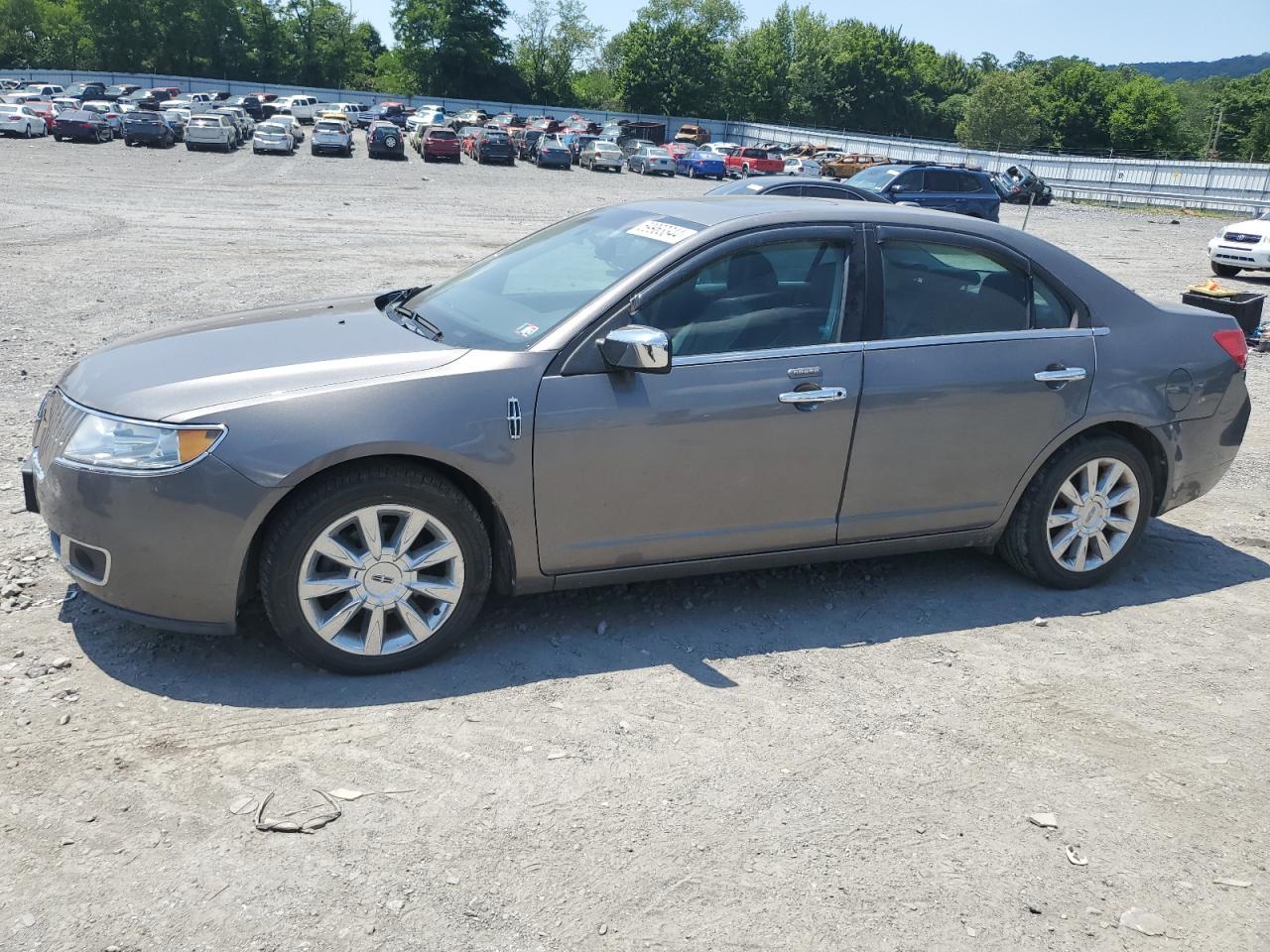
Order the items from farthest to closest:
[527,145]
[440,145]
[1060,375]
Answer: [527,145] → [440,145] → [1060,375]

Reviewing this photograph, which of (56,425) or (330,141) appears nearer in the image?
(56,425)

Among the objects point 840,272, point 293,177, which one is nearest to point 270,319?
point 840,272

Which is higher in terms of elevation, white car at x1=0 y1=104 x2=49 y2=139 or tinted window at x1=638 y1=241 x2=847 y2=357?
white car at x1=0 y1=104 x2=49 y2=139

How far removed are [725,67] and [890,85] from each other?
60.5 feet

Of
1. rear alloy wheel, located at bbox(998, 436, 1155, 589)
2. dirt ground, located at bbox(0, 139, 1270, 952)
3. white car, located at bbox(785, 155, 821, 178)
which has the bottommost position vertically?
dirt ground, located at bbox(0, 139, 1270, 952)

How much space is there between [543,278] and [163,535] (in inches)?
72.4

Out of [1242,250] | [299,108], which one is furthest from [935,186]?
[299,108]

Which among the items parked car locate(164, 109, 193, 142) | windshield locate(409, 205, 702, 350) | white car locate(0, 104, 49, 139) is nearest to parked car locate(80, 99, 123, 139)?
parked car locate(164, 109, 193, 142)

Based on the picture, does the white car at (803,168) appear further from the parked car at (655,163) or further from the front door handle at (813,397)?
the front door handle at (813,397)

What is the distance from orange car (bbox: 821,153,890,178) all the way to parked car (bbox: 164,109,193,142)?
89.7 ft

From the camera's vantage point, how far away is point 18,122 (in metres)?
42.7

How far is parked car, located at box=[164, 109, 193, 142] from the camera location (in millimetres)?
46531

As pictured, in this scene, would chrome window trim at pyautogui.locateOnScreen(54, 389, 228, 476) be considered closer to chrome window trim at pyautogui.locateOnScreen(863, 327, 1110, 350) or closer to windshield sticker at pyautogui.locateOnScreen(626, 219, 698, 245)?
windshield sticker at pyautogui.locateOnScreen(626, 219, 698, 245)

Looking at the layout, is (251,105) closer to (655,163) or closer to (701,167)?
(655,163)
